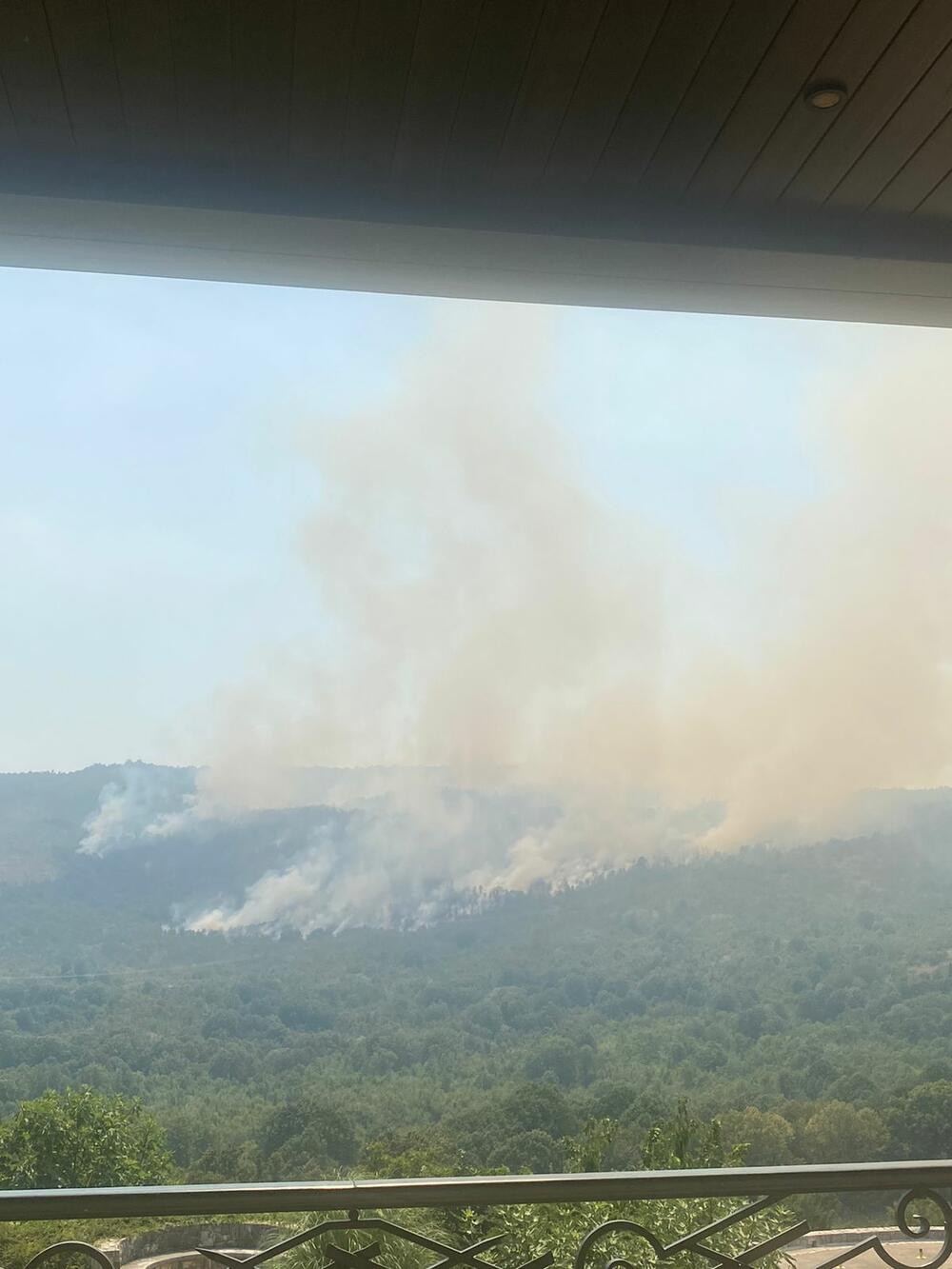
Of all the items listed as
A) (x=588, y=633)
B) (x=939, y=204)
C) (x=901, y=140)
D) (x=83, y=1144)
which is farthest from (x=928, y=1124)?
(x=901, y=140)

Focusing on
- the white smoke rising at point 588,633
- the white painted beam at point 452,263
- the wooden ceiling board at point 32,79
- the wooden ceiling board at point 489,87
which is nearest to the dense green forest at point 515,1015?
the white smoke rising at point 588,633

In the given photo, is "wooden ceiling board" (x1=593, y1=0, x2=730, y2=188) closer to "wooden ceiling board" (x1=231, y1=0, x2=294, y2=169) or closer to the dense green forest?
"wooden ceiling board" (x1=231, y1=0, x2=294, y2=169)

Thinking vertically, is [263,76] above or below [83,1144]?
above

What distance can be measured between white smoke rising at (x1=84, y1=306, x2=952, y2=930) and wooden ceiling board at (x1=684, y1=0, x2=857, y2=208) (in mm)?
1327

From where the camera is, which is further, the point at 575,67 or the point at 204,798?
the point at 204,798

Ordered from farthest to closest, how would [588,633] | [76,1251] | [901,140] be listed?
1. [588,633]
2. [901,140]
3. [76,1251]

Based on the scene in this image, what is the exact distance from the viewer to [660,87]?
66.9 inches

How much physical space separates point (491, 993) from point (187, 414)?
6.13ft

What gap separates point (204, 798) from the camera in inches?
116

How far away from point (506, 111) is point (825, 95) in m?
0.52

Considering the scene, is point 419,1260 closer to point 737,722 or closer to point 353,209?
point 737,722

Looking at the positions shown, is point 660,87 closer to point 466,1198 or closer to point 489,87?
point 489,87

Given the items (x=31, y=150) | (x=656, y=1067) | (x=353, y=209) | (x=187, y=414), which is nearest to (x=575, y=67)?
(x=353, y=209)

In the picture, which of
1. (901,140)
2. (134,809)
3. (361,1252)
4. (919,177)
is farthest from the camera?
(134,809)
